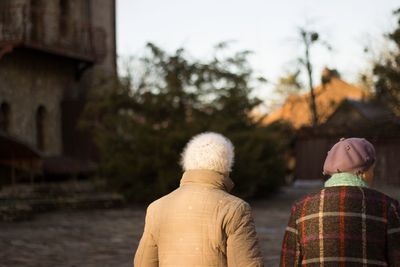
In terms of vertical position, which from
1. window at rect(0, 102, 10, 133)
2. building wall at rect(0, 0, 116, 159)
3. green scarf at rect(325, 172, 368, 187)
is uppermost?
building wall at rect(0, 0, 116, 159)

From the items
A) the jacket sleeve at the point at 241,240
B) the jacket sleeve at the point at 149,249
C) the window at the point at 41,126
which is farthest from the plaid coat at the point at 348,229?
the window at the point at 41,126

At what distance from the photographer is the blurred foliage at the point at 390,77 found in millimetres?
29734

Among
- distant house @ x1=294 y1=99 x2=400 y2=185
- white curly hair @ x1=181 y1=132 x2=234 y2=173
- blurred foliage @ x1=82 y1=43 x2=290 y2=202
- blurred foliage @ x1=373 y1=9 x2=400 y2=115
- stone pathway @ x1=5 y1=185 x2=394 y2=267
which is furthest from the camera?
distant house @ x1=294 y1=99 x2=400 y2=185

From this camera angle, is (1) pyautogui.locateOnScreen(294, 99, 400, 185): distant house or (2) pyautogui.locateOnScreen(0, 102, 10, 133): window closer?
(2) pyautogui.locateOnScreen(0, 102, 10, 133): window

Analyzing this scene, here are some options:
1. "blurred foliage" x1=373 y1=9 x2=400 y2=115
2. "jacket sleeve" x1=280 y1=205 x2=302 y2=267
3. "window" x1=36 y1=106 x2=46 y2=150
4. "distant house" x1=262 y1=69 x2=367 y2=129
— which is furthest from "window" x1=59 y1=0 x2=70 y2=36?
"jacket sleeve" x1=280 y1=205 x2=302 y2=267

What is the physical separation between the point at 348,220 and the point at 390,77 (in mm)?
28125

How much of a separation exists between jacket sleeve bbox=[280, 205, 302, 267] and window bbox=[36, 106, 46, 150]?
21.3 meters

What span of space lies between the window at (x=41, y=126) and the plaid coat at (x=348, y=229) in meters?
21.4

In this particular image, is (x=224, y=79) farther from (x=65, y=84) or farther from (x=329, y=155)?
(x=329, y=155)

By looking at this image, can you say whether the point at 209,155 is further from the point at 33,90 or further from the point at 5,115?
the point at 33,90

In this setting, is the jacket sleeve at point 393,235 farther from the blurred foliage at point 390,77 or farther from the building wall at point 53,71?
the blurred foliage at point 390,77

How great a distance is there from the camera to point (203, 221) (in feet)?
11.5

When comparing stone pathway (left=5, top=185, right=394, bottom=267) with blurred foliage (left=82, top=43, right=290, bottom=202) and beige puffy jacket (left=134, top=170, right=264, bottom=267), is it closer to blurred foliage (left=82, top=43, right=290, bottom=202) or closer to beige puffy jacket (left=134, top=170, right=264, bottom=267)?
blurred foliage (left=82, top=43, right=290, bottom=202)

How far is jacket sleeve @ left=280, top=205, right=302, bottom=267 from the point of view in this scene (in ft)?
11.4
